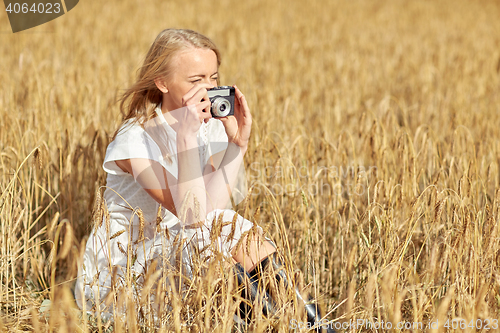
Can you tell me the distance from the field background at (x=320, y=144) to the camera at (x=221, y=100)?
243 mm

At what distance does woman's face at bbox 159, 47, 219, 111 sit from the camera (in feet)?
4.30

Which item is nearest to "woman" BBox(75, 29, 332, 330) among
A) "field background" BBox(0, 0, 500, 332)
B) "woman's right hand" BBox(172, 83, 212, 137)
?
"woman's right hand" BBox(172, 83, 212, 137)

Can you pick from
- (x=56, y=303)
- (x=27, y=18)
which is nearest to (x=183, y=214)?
(x=56, y=303)

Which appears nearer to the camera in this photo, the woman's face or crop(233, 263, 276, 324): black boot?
crop(233, 263, 276, 324): black boot

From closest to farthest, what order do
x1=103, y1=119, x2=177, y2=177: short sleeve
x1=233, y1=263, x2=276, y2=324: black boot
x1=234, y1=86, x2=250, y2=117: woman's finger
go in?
x1=233, y1=263, x2=276, y2=324: black boot
x1=103, y1=119, x2=177, y2=177: short sleeve
x1=234, y1=86, x2=250, y2=117: woman's finger

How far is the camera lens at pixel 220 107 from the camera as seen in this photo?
1.32 meters

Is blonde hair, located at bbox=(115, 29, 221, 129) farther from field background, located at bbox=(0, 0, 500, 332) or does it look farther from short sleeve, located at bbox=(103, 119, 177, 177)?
field background, located at bbox=(0, 0, 500, 332)

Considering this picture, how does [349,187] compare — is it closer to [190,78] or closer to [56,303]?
[190,78]

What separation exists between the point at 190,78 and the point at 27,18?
4.07 m

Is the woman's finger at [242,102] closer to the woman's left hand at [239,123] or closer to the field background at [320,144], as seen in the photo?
the woman's left hand at [239,123]

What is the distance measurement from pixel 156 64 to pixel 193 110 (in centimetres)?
23

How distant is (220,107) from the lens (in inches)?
52.6

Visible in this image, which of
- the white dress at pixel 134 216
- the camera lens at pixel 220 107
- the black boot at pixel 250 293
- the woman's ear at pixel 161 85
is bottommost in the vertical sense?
the black boot at pixel 250 293

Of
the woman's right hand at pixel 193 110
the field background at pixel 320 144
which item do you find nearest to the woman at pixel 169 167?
the woman's right hand at pixel 193 110
